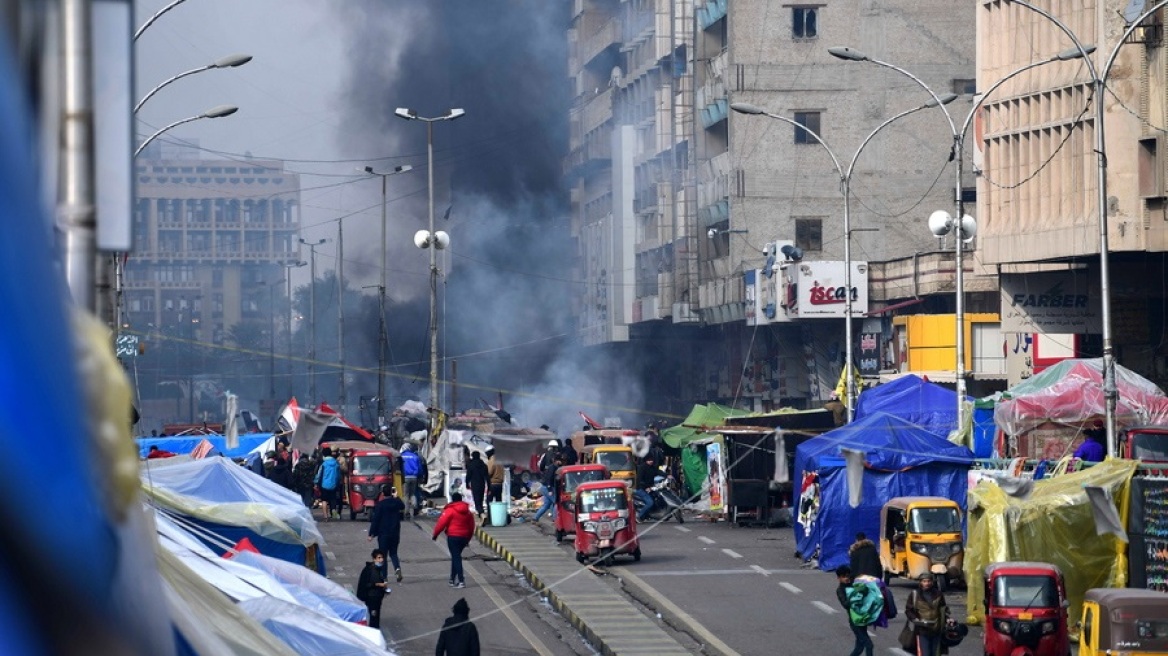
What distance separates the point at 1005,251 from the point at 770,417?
7.31m

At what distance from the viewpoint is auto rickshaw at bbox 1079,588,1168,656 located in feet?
57.0

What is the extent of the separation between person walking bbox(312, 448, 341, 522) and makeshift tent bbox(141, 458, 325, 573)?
1604cm

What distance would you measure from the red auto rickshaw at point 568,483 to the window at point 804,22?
3355cm

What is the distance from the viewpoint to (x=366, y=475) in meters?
39.4

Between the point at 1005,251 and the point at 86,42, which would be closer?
the point at 86,42

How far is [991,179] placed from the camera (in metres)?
42.9

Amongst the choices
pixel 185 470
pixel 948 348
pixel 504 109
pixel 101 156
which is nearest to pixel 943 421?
pixel 948 348

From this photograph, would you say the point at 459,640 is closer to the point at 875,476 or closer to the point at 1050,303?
the point at 875,476

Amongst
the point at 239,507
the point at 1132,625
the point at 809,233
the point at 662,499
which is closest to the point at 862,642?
the point at 1132,625

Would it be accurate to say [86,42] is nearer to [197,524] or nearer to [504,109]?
[197,524]

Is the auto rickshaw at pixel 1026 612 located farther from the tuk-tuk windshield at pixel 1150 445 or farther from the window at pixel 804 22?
the window at pixel 804 22

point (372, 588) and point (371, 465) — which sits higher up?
point (371, 465)

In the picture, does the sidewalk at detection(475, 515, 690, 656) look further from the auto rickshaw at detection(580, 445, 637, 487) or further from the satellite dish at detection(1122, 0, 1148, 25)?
the satellite dish at detection(1122, 0, 1148, 25)

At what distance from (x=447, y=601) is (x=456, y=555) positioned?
1.06 m
